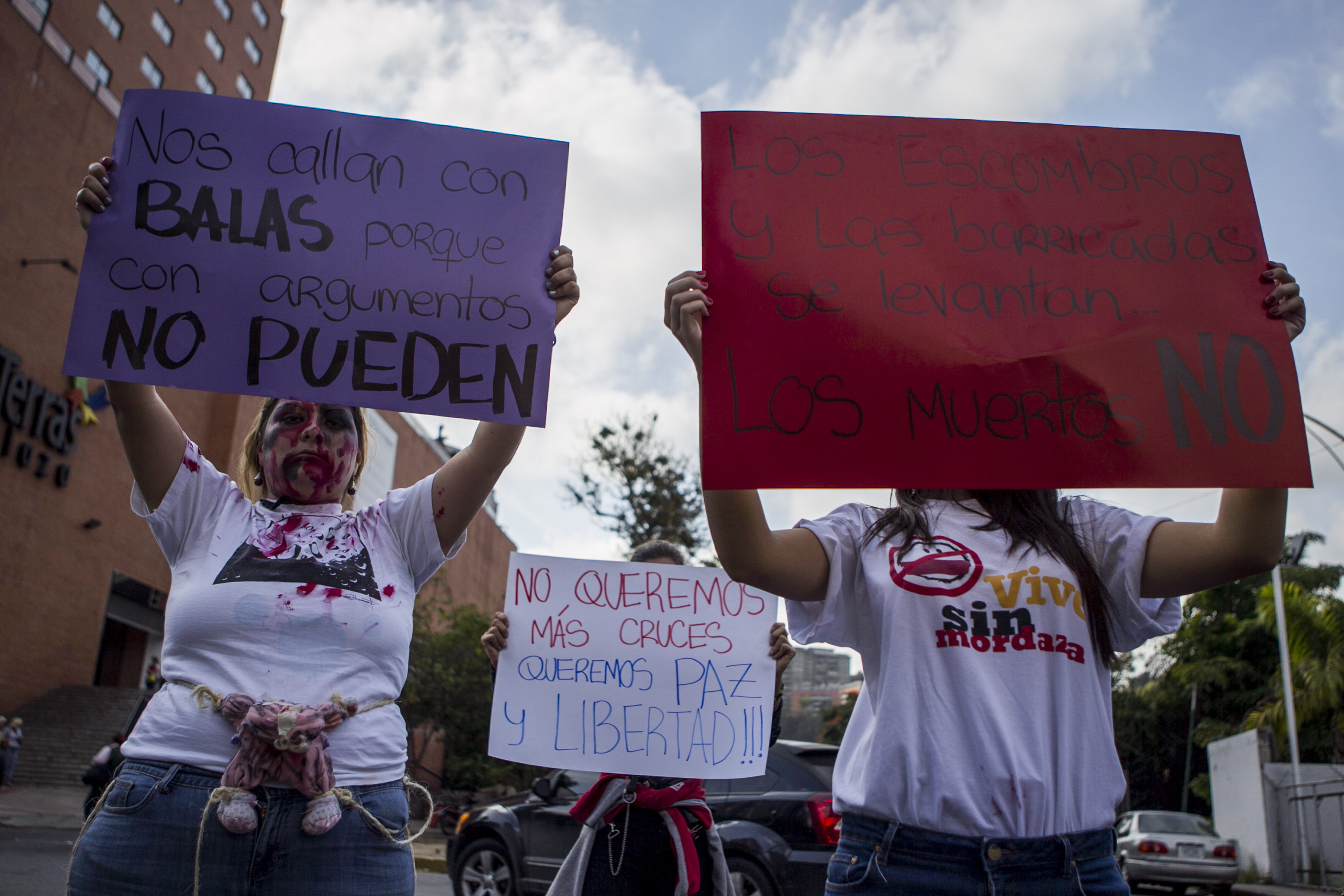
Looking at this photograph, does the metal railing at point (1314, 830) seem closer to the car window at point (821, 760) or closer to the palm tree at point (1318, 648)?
the palm tree at point (1318, 648)

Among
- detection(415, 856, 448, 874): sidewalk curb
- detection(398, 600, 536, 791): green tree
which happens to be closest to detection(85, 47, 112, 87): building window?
detection(398, 600, 536, 791): green tree

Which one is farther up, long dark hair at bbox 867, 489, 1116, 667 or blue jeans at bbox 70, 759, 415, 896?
long dark hair at bbox 867, 489, 1116, 667

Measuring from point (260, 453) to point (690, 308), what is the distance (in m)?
1.27

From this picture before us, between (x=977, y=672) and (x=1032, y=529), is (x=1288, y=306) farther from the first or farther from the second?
(x=977, y=672)

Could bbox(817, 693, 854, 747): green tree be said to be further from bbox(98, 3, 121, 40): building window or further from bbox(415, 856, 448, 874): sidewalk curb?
bbox(98, 3, 121, 40): building window

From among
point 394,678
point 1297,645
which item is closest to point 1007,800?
point 394,678

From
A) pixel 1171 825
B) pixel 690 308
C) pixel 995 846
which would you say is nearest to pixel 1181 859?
pixel 1171 825

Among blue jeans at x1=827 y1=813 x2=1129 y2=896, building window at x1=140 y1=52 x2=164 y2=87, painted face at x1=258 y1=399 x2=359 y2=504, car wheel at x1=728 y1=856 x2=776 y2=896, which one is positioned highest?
building window at x1=140 y1=52 x2=164 y2=87

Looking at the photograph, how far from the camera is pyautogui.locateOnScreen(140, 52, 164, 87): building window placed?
33.3 metres

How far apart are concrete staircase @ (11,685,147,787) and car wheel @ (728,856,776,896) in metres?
16.0

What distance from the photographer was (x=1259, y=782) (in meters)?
16.0

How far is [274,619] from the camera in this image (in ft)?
6.68

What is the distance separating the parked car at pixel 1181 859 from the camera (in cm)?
1434

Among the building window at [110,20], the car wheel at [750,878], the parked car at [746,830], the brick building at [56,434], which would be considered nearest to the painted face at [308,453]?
the parked car at [746,830]
